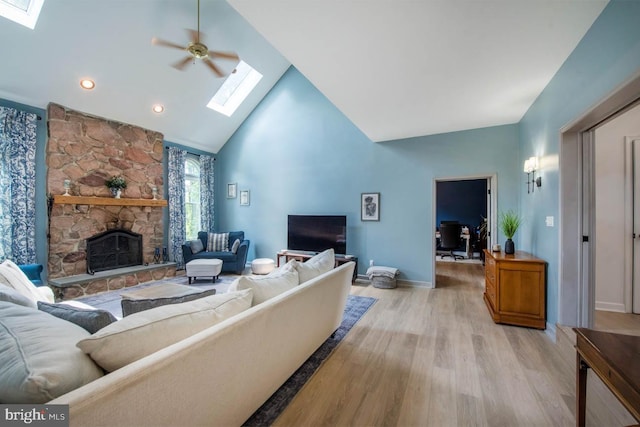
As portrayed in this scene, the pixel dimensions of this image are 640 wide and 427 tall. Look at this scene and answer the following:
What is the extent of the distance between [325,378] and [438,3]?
9.33ft

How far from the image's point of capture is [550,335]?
2.57 metres

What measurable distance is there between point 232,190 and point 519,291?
5.95 metres

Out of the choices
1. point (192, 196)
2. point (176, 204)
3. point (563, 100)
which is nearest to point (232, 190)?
point (192, 196)

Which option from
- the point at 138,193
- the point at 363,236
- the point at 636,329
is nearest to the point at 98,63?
the point at 138,193

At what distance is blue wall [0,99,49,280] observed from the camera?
3.90m

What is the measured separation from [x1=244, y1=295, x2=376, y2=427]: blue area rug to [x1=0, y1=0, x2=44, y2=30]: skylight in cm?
511

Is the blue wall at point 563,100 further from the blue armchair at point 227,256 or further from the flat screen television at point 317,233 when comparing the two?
the blue armchair at point 227,256

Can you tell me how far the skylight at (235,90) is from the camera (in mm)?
5543

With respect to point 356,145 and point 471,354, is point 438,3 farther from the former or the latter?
point 356,145

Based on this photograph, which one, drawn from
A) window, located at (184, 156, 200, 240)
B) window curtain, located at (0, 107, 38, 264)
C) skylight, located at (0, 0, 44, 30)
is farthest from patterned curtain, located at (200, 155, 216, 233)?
skylight, located at (0, 0, 44, 30)

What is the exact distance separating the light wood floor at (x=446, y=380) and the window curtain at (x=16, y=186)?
466 cm

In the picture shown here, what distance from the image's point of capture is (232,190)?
256 inches

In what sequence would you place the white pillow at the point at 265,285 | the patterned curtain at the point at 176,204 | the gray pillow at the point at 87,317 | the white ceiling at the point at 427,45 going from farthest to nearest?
the patterned curtain at the point at 176,204
the white ceiling at the point at 427,45
the white pillow at the point at 265,285
the gray pillow at the point at 87,317

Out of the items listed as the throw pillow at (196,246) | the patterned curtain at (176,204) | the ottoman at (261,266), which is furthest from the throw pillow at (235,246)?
the patterned curtain at (176,204)
